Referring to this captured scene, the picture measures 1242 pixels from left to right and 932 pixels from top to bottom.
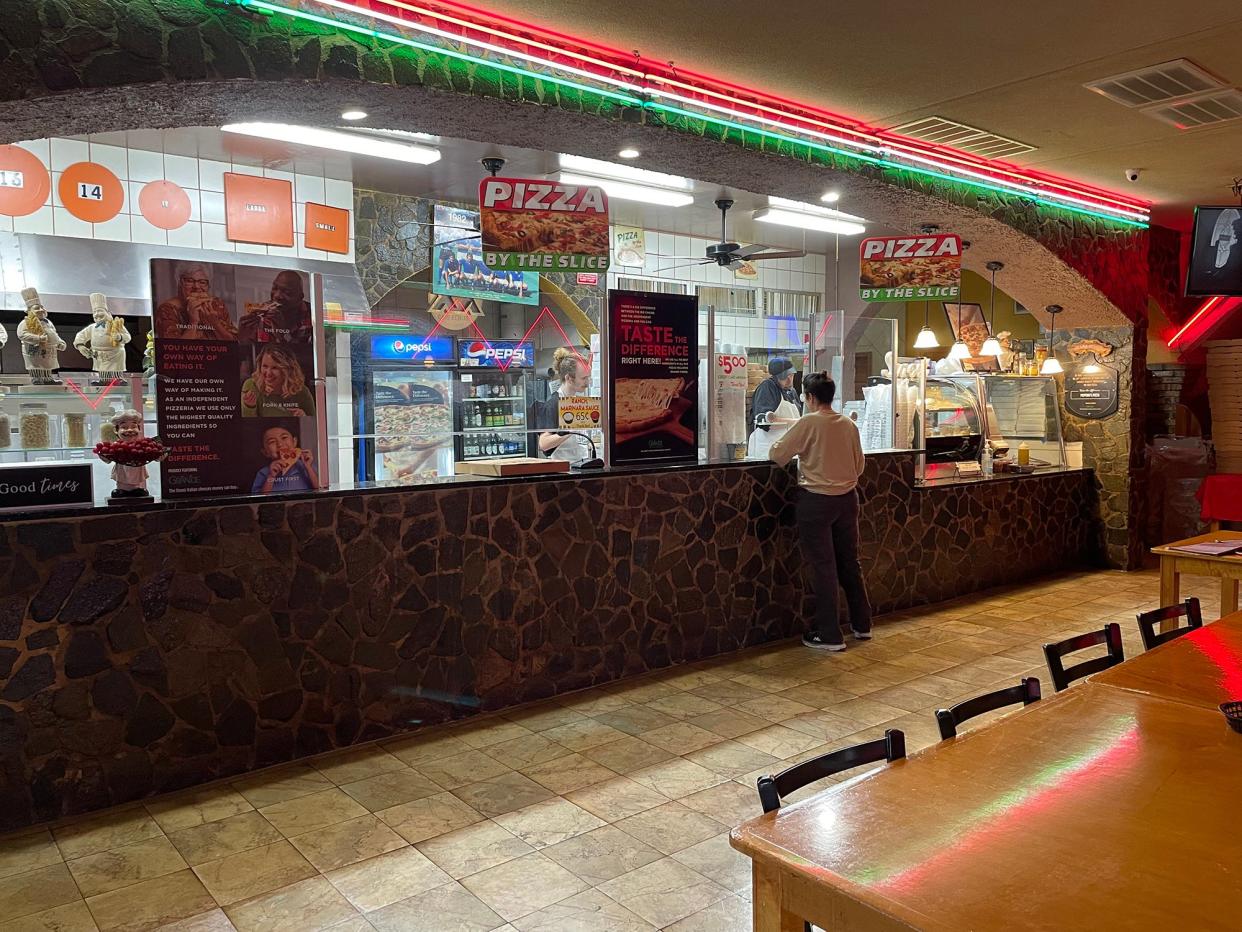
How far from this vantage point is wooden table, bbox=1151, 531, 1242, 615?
4.64 m

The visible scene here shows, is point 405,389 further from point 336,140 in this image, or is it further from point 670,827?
point 670,827

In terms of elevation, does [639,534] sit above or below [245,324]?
below

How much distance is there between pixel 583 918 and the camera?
2.93 meters

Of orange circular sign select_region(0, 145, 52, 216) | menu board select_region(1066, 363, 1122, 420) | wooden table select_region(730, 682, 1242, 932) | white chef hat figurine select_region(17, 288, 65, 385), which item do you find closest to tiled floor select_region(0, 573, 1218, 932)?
wooden table select_region(730, 682, 1242, 932)

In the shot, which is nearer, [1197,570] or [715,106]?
[1197,570]

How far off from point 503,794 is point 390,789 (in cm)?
48

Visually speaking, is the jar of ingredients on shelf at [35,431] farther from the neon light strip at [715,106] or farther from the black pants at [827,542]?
the black pants at [827,542]

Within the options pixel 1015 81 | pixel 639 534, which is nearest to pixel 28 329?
pixel 639 534

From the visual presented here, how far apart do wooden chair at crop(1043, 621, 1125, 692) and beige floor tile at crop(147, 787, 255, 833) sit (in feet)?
9.99

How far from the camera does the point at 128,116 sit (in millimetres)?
3799

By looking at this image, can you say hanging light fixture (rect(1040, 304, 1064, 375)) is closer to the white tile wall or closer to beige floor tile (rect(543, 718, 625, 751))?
beige floor tile (rect(543, 718, 625, 751))

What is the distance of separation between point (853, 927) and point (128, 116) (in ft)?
12.9

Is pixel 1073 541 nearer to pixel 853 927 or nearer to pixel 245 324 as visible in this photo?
pixel 245 324

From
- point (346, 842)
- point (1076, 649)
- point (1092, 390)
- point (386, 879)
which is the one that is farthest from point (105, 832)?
point (1092, 390)
